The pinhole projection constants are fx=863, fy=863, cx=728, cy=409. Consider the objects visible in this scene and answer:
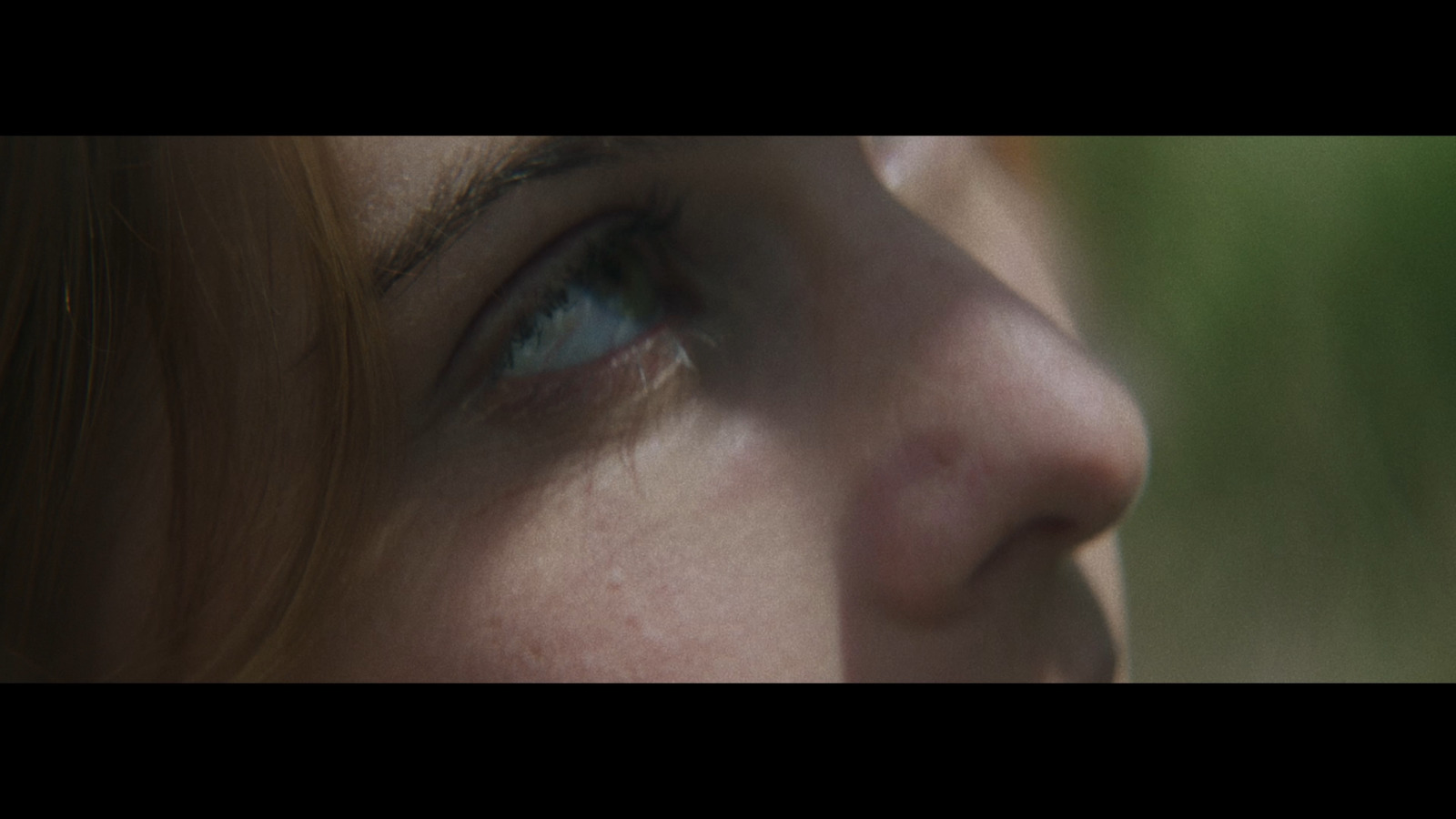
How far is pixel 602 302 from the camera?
0.39 metres

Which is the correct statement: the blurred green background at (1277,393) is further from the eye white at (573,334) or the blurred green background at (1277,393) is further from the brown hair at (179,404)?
the brown hair at (179,404)

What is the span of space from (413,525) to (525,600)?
0.05 m

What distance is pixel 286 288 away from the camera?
31 centimetres

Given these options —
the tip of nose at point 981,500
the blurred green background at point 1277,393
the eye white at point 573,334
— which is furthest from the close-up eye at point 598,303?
the blurred green background at point 1277,393

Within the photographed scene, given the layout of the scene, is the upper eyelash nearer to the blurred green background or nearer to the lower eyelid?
the lower eyelid

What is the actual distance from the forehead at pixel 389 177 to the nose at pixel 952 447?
0.16 metres

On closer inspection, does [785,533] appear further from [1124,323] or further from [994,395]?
[1124,323]

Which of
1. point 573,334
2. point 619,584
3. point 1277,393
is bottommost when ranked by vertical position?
point 619,584

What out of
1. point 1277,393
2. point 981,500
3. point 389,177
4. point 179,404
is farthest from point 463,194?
point 1277,393

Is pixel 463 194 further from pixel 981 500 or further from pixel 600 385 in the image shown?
pixel 981 500

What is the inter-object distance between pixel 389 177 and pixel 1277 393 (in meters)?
0.68

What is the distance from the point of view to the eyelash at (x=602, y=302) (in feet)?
1.16

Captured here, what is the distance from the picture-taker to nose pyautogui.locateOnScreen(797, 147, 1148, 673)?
0.34 m
